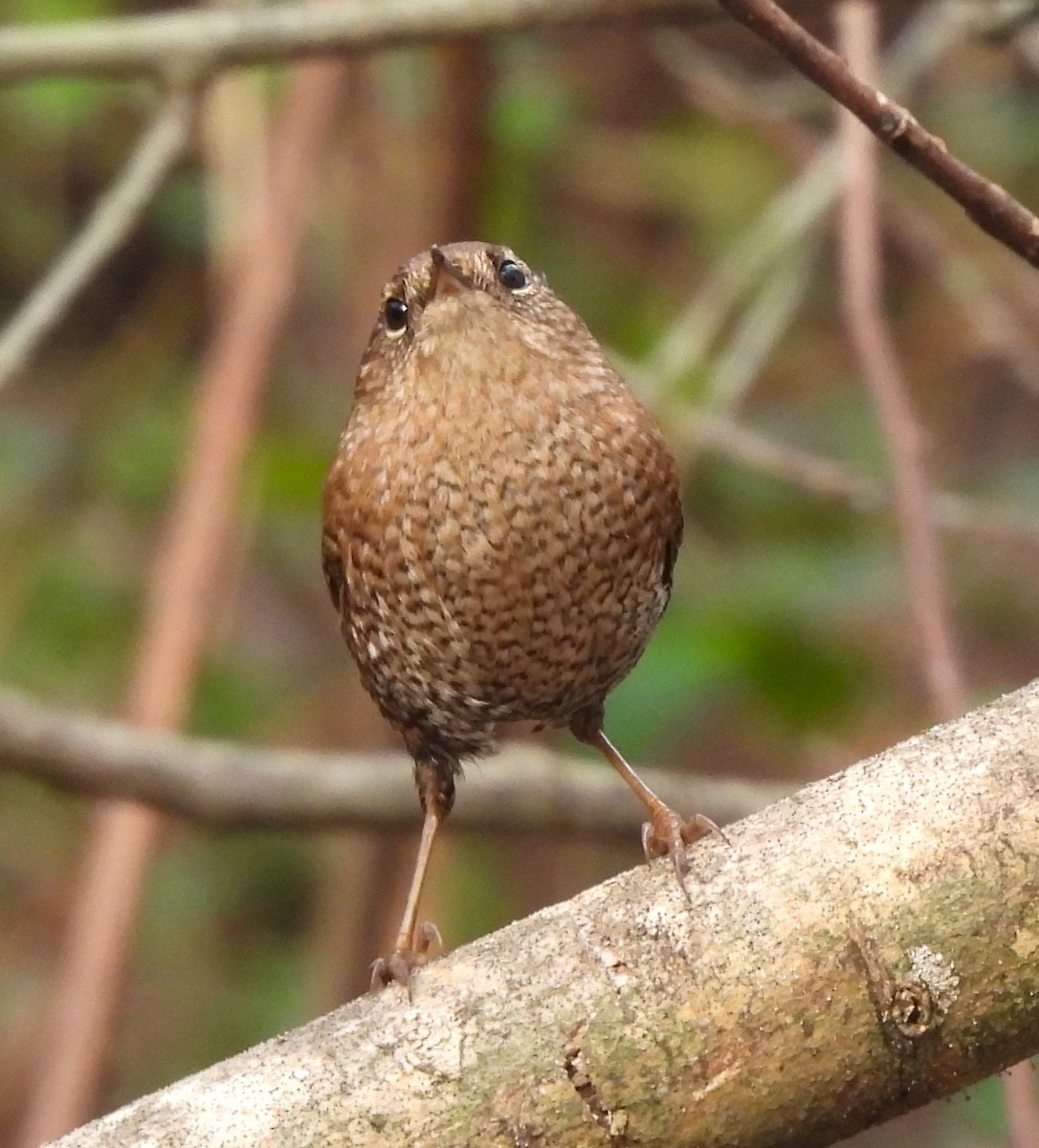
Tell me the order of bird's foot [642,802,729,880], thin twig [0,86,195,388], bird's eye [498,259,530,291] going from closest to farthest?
1. bird's foot [642,802,729,880]
2. bird's eye [498,259,530,291]
3. thin twig [0,86,195,388]

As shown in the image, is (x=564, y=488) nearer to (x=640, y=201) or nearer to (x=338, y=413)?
(x=338, y=413)

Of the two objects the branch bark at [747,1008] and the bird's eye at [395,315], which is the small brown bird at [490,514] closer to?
the bird's eye at [395,315]

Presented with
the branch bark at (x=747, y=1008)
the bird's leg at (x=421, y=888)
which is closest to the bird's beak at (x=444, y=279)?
the bird's leg at (x=421, y=888)

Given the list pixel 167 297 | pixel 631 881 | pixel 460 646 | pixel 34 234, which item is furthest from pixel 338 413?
pixel 631 881

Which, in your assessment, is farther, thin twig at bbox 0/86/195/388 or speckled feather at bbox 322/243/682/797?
thin twig at bbox 0/86/195/388

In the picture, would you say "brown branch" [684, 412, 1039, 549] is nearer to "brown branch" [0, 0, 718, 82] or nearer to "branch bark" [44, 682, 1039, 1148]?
"brown branch" [0, 0, 718, 82]

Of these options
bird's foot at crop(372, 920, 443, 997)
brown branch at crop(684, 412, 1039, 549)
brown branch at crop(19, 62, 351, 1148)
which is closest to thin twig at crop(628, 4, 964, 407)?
brown branch at crop(684, 412, 1039, 549)

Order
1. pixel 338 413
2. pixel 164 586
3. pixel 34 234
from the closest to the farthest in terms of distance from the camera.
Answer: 1. pixel 164 586
2. pixel 338 413
3. pixel 34 234
